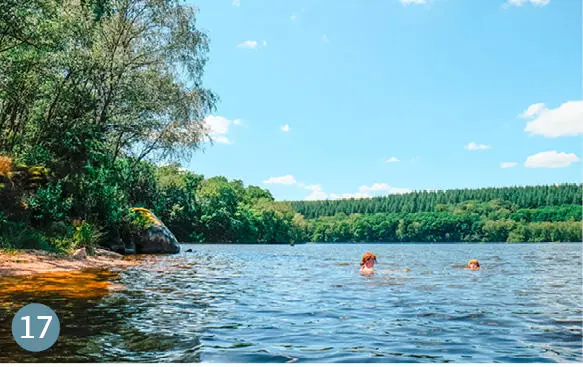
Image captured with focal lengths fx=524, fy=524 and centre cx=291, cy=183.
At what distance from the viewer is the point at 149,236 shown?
32.4 meters

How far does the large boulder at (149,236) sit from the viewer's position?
31.7m

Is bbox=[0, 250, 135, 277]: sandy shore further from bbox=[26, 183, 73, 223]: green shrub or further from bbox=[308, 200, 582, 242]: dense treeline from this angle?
bbox=[308, 200, 582, 242]: dense treeline

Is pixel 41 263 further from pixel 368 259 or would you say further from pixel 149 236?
pixel 149 236

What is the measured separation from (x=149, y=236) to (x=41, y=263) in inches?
634

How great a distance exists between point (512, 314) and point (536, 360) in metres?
3.64

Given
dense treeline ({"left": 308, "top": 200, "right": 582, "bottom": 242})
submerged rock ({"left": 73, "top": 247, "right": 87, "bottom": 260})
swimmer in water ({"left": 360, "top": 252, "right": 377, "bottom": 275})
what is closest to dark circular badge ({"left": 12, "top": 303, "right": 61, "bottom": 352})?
swimmer in water ({"left": 360, "top": 252, "right": 377, "bottom": 275})

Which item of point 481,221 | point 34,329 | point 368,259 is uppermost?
point 481,221

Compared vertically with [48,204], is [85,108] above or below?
above

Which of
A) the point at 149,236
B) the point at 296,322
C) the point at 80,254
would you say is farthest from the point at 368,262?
the point at 149,236

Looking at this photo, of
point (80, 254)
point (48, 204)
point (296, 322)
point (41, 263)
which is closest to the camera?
point (296, 322)

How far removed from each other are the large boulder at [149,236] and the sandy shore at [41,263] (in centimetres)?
1055

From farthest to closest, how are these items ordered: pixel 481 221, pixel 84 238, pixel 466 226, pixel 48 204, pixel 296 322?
pixel 466 226 → pixel 481 221 → pixel 84 238 → pixel 48 204 → pixel 296 322

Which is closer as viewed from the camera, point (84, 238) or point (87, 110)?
point (84, 238)

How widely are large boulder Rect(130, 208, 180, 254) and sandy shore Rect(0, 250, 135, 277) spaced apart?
34.6ft
